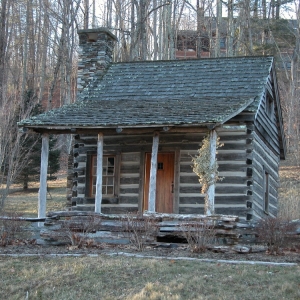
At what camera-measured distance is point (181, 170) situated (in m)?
16.6

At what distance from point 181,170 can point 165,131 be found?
2102 millimetres

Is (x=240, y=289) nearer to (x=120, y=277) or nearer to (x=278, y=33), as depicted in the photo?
(x=120, y=277)

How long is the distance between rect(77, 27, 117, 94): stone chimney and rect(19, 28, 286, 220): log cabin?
4cm

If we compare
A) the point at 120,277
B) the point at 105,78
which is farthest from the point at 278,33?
the point at 120,277

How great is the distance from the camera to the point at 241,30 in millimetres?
36719

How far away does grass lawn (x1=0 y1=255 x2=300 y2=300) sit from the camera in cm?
878

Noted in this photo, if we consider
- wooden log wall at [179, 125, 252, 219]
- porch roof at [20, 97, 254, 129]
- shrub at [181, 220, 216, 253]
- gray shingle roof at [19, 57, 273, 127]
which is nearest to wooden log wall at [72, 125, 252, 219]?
wooden log wall at [179, 125, 252, 219]

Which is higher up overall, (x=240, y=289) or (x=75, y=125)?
(x=75, y=125)

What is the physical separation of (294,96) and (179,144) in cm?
2169

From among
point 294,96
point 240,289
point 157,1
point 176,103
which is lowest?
point 240,289

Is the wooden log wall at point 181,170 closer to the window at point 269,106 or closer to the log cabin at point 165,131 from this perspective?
the log cabin at point 165,131

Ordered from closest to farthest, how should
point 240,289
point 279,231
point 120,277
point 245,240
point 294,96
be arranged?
1. point 240,289
2. point 120,277
3. point 279,231
4. point 245,240
5. point 294,96

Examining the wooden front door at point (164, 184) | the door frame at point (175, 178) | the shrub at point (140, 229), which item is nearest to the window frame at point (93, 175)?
the door frame at point (175, 178)

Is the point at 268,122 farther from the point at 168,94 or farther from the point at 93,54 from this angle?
the point at 93,54
